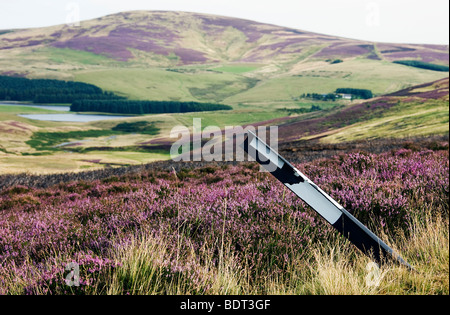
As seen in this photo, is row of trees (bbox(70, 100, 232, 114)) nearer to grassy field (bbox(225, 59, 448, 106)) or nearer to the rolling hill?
the rolling hill

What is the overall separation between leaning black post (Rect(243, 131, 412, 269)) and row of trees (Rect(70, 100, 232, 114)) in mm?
26608

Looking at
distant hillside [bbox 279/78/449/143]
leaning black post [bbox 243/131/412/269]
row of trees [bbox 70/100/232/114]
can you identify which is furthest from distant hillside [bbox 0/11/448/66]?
leaning black post [bbox 243/131/412/269]

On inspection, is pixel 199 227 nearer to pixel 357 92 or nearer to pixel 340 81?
pixel 357 92

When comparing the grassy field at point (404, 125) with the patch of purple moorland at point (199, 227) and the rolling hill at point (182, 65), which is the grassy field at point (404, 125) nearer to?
the rolling hill at point (182, 65)

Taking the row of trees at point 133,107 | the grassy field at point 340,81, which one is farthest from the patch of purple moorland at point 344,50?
the row of trees at point 133,107

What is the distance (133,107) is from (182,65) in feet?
372

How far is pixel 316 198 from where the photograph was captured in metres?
3.26

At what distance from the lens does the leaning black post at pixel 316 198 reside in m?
3.08

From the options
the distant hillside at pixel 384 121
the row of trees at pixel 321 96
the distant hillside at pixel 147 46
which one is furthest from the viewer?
the distant hillside at pixel 147 46

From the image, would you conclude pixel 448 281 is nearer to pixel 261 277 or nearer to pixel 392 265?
pixel 392 265

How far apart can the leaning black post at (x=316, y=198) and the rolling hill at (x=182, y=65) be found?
4400 centimetres

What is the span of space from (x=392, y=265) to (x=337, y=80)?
339 ft

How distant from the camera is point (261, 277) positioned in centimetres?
343

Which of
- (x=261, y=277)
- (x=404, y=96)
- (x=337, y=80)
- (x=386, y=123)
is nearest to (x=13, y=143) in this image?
(x=261, y=277)
